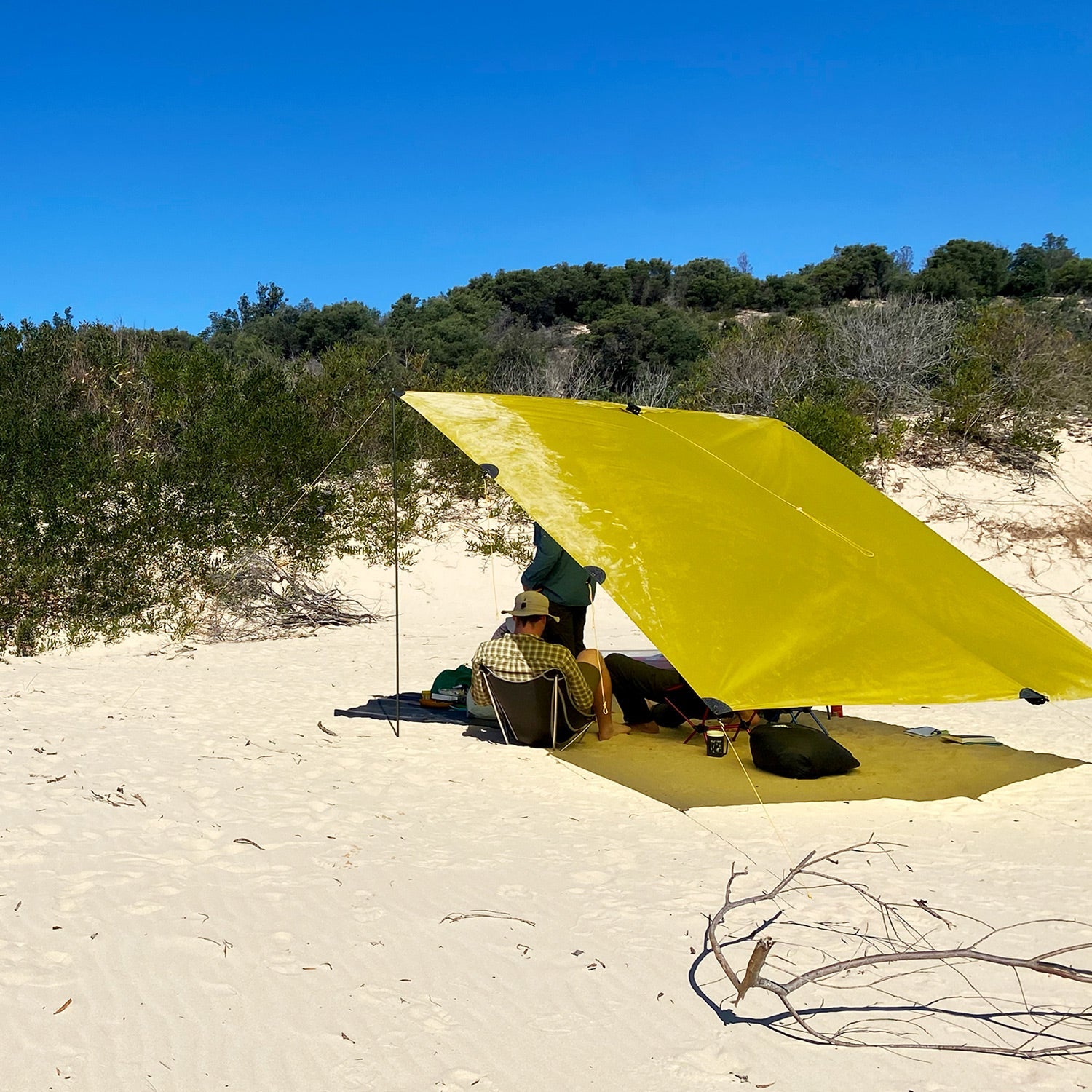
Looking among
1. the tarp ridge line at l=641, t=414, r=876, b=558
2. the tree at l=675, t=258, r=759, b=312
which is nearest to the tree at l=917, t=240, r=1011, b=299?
the tree at l=675, t=258, r=759, b=312

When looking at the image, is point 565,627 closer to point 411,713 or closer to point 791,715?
point 411,713

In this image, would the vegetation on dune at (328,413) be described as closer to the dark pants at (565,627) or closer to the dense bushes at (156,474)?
the dense bushes at (156,474)

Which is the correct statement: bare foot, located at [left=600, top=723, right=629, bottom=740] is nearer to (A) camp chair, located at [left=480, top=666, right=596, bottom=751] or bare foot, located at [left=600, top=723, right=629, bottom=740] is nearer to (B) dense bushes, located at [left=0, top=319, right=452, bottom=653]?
(A) camp chair, located at [left=480, top=666, right=596, bottom=751]

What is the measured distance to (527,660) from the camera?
5676 millimetres

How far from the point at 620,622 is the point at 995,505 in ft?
23.9

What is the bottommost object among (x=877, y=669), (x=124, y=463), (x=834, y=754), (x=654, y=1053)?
(x=654, y=1053)

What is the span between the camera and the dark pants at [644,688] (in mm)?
6129

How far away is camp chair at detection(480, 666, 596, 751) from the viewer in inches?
227

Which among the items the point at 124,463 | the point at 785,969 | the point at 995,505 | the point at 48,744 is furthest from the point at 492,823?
the point at 995,505

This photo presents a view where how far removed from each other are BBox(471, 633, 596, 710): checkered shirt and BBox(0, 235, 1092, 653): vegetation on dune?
16.4 ft

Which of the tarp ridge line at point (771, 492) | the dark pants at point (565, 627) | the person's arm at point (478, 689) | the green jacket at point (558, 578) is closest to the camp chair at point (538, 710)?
the person's arm at point (478, 689)

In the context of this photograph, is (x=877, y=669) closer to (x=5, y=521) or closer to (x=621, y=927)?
(x=621, y=927)

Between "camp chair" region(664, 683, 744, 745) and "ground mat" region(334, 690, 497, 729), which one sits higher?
"camp chair" region(664, 683, 744, 745)

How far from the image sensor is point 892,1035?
9.64 ft
